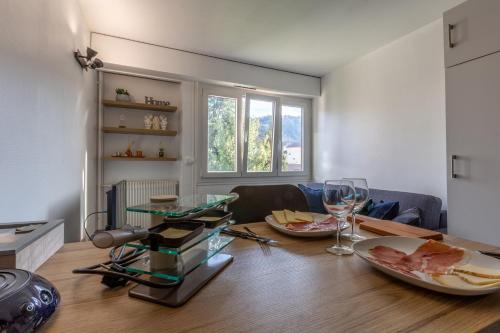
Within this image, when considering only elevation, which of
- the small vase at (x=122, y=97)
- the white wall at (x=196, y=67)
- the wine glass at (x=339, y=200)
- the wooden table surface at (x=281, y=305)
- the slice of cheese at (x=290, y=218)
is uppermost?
the white wall at (x=196, y=67)

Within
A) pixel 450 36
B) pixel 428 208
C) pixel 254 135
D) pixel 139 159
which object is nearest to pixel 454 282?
pixel 450 36

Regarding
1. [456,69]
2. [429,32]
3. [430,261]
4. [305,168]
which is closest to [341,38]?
[429,32]

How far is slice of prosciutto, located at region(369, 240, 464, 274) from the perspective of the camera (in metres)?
0.56

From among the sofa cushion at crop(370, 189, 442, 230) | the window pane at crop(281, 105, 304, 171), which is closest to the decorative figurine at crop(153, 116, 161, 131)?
the window pane at crop(281, 105, 304, 171)

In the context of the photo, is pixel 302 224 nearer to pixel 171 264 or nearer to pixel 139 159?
pixel 171 264

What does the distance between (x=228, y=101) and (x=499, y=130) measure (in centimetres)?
285

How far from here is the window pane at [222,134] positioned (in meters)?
3.47

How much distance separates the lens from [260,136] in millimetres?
3811

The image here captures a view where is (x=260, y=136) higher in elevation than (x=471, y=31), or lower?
lower

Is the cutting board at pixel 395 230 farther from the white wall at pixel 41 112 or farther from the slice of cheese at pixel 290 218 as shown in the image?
the white wall at pixel 41 112

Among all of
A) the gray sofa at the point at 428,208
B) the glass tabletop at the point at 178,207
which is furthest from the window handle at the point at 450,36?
the glass tabletop at the point at 178,207

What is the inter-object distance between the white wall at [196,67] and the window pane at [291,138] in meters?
0.37

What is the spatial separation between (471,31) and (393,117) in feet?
3.98

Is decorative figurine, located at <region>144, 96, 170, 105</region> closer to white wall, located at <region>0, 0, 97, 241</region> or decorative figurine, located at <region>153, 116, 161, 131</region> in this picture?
decorative figurine, located at <region>153, 116, 161, 131</region>
